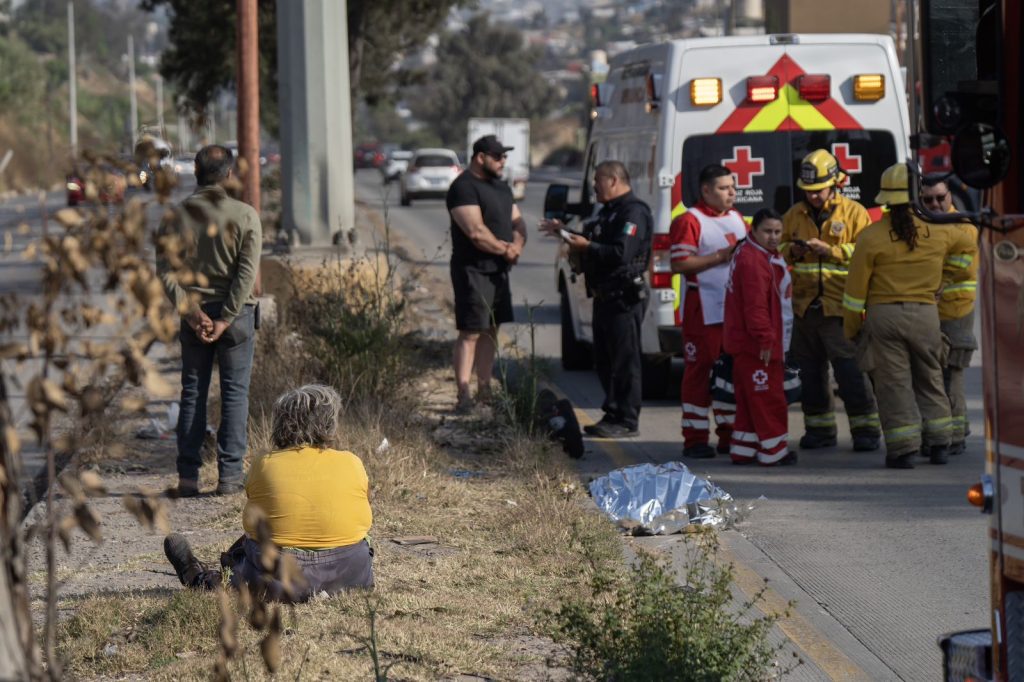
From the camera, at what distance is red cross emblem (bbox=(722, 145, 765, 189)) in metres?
10.4

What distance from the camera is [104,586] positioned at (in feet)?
20.2

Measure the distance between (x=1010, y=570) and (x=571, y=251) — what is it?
20.3 ft

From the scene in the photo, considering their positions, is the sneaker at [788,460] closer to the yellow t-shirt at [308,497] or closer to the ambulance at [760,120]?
the ambulance at [760,120]

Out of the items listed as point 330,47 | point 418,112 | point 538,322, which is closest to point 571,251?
point 330,47

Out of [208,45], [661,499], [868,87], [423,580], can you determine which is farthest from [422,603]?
[208,45]

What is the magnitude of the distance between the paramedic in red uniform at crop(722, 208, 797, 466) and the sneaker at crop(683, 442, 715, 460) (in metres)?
0.25

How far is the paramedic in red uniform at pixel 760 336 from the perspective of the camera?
28.4 ft

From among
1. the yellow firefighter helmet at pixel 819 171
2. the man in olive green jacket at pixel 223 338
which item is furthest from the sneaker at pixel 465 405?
the yellow firefighter helmet at pixel 819 171

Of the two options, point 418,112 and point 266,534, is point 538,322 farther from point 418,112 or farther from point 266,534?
point 418,112

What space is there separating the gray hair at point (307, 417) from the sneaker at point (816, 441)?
14.8 ft

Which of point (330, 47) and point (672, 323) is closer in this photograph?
point (672, 323)

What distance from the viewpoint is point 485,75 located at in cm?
10131

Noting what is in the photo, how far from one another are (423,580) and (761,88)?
540 cm

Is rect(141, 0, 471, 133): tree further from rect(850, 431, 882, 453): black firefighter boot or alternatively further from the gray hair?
the gray hair
